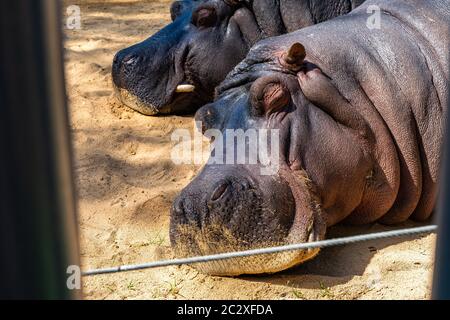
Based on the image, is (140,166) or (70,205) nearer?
(70,205)

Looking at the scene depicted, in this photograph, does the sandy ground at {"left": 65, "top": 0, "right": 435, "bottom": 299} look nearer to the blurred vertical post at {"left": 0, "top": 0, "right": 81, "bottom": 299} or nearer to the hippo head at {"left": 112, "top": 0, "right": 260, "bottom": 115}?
the hippo head at {"left": 112, "top": 0, "right": 260, "bottom": 115}

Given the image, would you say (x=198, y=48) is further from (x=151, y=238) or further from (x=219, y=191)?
(x=219, y=191)

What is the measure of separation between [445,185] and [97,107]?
3954 mm

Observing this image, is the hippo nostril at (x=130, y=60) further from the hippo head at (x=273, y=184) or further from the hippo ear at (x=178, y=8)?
the hippo head at (x=273, y=184)

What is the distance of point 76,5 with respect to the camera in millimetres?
6633

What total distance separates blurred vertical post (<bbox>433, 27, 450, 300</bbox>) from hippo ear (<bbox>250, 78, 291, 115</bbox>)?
6.63 ft

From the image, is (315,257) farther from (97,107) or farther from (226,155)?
(97,107)

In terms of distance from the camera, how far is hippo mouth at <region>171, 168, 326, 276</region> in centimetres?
252

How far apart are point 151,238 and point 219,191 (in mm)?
617

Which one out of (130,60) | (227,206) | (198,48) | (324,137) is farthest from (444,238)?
(130,60)

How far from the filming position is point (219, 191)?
2525 millimetres

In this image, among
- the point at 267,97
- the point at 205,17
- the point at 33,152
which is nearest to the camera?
the point at 33,152

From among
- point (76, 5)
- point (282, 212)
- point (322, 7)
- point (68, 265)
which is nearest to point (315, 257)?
point (282, 212)

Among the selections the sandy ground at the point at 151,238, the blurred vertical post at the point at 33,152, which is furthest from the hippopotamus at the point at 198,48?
the blurred vertical post at the point at 33,152
